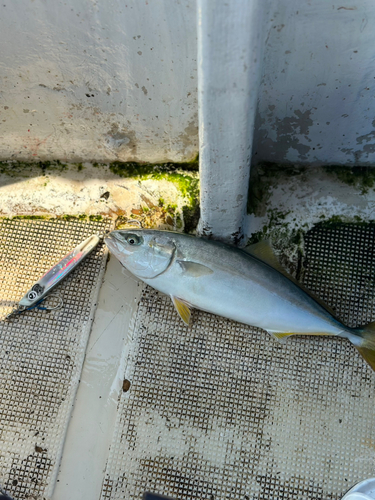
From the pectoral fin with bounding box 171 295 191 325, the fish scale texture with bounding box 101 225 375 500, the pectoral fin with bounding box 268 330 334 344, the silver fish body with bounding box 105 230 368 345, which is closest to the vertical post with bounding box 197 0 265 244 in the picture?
the silver fish body with bounding box 105 230 368 345

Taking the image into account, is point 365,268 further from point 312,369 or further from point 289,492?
point 289,492

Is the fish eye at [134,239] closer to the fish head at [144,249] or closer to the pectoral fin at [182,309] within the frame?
the fish head at [144,249]

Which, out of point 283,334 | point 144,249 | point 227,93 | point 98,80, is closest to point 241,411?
point 283,334

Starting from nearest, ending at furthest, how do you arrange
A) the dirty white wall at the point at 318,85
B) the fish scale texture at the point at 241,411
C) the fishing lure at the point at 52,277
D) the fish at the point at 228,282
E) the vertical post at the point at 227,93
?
the vertical post at the point at 227,93 < the dirty white wall at the point at 318,85 < the fish at the point at 228,282 < the fish scale texture at the point at 241,411 < the fishing lure at the point at 52,277

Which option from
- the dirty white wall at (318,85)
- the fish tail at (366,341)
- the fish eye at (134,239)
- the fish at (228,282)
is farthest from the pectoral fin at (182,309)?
the dirty white wall at (318,85)

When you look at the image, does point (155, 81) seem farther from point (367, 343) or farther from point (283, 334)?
point (367, 343)

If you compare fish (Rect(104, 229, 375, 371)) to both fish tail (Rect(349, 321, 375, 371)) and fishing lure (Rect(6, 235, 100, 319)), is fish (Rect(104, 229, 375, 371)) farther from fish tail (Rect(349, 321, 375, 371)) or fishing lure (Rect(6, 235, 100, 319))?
fishing lure (Rect(6, 235, 100, 319))
